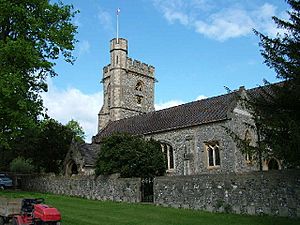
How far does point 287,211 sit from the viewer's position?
16.8m

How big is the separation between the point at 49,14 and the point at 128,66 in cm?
2937

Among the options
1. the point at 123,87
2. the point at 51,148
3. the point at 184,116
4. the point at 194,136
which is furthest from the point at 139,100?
the point at 194,136

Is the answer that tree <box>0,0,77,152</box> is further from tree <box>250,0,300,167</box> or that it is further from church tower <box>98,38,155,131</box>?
church tower <box>98,38,155,131</box>

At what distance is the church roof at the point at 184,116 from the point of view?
32125mm

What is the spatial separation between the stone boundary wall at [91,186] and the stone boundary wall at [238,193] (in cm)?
267

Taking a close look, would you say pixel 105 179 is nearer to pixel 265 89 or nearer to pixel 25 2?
pixel 25 2

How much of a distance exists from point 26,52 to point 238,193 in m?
14.6

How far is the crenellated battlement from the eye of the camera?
5509 centimetres

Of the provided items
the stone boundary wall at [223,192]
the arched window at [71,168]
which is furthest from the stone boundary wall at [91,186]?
the arched window at [71,168]

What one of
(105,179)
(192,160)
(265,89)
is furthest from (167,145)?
(265,89)

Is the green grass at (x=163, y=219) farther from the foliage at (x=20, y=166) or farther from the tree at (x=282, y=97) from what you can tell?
the foliage at (x=20, y=166)

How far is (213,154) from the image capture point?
3186 centimetres

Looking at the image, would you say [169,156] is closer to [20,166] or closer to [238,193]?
[238,193]

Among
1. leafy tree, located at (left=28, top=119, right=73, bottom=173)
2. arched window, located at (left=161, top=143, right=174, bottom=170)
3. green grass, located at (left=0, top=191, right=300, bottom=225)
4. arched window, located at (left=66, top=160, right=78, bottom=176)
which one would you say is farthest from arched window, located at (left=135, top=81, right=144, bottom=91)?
green grass, located at (left=0, top=191, right=300, bottom=225)
